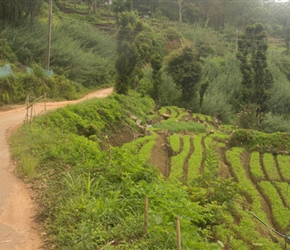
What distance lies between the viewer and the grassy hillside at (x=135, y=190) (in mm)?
5172

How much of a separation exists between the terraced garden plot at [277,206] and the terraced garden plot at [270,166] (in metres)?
1.28

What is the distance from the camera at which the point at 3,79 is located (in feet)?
61.4

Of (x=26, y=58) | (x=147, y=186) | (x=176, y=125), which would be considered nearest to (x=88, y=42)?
(x=26, y=58)

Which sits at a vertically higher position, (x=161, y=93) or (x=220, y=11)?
(x=220, y=11)

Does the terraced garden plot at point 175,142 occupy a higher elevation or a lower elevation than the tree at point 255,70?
lower

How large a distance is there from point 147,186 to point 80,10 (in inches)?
2373

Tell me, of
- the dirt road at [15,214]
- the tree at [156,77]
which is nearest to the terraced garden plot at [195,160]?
the dirt road at [15,214]

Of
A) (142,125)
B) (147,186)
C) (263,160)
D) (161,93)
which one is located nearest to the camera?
(147,186)

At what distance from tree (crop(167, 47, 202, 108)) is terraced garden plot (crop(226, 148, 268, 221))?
12.6 m

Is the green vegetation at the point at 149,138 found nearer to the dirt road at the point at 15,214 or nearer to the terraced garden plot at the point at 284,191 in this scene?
the terraced garden plot at the point at 284,191

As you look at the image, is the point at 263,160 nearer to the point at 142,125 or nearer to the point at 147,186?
the point at 142,125

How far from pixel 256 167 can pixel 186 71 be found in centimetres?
1577

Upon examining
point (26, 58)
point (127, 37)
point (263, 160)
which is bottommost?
point (263, 160)

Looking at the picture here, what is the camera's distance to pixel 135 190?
242 inches
